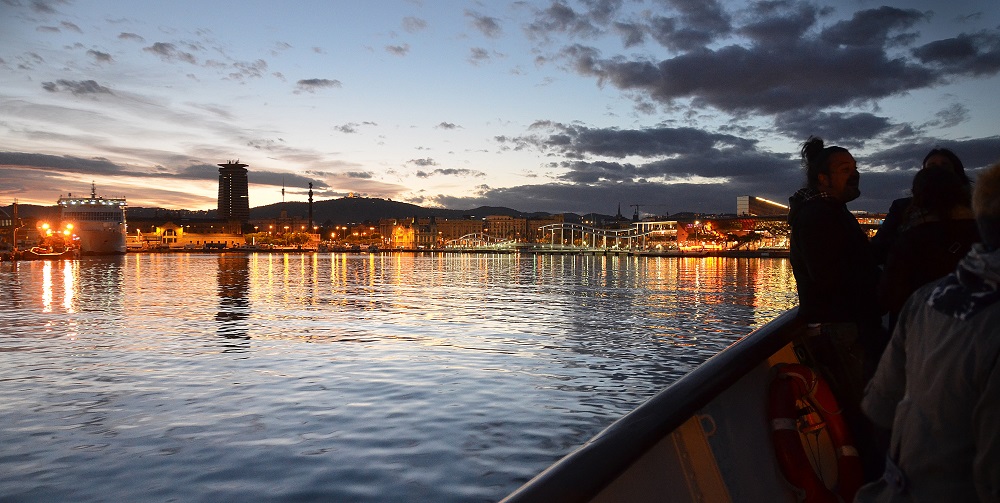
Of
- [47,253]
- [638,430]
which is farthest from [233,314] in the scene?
[47,253]

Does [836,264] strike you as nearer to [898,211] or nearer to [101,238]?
[898,211]

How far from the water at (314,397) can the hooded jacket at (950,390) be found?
4.76 metres

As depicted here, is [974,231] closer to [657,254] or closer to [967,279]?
[967,279]

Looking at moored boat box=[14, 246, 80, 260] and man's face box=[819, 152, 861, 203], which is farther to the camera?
moored boat box=[14, 246, 80, 260]

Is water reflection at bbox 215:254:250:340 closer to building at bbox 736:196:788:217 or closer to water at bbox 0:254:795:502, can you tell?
water at bbox 0:254:795:502

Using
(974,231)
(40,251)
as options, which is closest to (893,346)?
(974,231)

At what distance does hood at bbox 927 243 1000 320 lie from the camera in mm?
1403

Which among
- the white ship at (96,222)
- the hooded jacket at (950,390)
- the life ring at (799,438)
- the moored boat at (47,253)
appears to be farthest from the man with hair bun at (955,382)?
the white ship at (96,222)

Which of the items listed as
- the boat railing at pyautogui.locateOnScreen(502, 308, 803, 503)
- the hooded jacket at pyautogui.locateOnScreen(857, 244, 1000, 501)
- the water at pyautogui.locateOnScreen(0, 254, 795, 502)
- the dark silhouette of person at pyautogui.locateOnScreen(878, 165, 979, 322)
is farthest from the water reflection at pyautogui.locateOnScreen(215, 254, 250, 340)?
the hooded jacket at pyautogui.locateOnScreen(857, 244, 1000, 501)

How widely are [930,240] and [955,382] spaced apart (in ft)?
5.04

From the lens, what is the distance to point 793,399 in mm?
3510

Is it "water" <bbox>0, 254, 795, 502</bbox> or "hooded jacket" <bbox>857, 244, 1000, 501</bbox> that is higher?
"hooded jacket" <bbox>857, 244, 1000, 501</bbox>

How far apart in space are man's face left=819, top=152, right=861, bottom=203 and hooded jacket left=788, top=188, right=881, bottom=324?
5cm

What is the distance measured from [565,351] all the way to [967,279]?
13067mm
